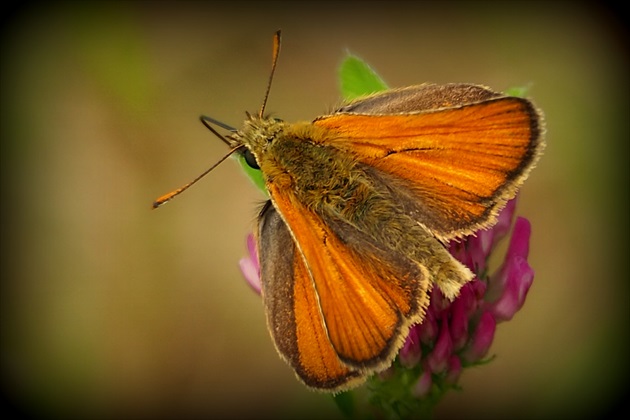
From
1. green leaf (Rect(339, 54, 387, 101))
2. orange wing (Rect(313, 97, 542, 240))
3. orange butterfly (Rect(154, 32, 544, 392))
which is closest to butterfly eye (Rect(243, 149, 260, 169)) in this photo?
orange butterfly (Rect(154, 32, 544, 392))

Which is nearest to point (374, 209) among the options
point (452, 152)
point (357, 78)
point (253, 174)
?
point (452, 152)

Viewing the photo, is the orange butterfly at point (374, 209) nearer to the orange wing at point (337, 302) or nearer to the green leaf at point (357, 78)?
the orange wing at point (337, 302)

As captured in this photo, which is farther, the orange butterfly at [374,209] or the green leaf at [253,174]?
the green leaf at [253,174]

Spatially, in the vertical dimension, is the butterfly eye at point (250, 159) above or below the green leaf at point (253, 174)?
above

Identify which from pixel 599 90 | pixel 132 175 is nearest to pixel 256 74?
pixel 132 175

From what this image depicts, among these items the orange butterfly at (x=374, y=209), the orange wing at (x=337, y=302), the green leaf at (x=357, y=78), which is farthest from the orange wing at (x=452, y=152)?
the green leaf at (x=357, y=78)

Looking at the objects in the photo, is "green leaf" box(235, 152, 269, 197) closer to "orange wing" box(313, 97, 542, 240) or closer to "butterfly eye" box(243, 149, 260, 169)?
"butterfly eye" box(243, 149, 260, 169)

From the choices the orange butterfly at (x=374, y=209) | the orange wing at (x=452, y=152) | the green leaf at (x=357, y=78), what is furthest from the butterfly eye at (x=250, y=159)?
the green leaf at (x=357, y=78)

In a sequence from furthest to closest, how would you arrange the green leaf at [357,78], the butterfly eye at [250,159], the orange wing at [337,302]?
the green leaf at [357,78]
the butterfly eye at [250,159]
the orange wing at [337,302]

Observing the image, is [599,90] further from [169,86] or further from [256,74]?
[169,86]

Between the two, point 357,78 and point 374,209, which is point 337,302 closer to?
point 374,209

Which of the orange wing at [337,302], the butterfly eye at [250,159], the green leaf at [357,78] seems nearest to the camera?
the orange wing at [337,302]
